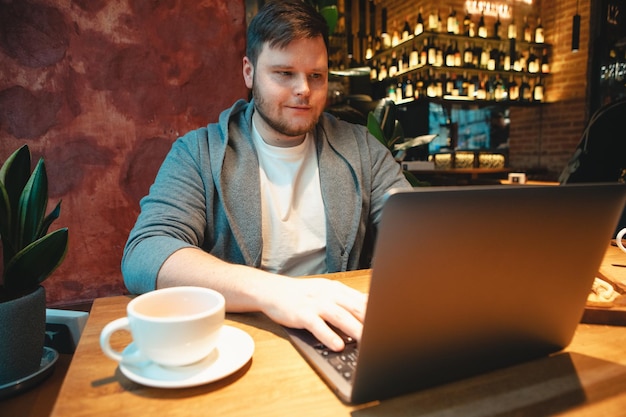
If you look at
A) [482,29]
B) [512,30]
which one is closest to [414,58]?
[482,29]

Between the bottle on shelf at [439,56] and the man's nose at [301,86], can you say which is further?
the bottle on shelf at [439,56]

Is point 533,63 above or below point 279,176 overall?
above

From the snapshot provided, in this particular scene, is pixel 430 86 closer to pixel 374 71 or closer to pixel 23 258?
pixel 374 71

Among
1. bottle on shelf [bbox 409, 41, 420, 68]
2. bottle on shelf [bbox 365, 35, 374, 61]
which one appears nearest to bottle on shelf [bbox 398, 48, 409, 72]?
bottle on shelf [bbox 409, 41, 420, 68]

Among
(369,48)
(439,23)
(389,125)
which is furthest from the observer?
(369,48)

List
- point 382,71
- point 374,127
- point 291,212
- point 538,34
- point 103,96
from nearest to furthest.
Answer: point 291,212 → point 103,96 → point 374,127 → point 538,34 → point 382,71

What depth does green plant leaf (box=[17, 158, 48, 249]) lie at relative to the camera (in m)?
0.79

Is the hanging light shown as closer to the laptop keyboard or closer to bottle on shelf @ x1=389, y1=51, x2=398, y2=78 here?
bottle on shelf @ x1=389, y1=51, x2=398, y2=78

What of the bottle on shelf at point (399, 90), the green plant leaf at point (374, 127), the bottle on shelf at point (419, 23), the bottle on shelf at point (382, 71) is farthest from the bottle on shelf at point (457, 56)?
the green plant leaf at point (374, 127)

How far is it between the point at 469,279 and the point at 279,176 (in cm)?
95

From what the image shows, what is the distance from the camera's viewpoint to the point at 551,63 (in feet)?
19.0

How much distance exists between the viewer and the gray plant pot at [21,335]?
0.75 metres

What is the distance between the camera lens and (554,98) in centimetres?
572

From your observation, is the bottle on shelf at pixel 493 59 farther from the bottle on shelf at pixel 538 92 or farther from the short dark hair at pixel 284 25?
the short dark hair at pixel 284 25
